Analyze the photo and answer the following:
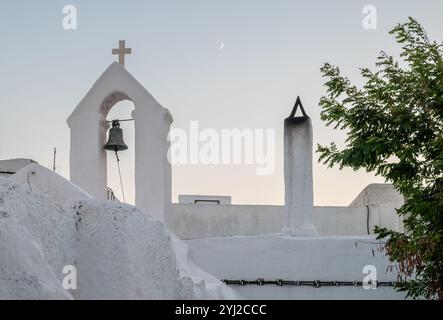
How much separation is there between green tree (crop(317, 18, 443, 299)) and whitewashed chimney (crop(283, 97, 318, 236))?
219 cm

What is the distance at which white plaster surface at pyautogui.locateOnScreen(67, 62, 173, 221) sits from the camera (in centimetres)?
905

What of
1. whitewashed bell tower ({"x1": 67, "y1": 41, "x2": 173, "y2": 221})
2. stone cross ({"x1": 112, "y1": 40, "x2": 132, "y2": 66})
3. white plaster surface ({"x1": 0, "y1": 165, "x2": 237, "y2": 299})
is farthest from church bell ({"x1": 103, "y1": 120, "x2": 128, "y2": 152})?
white plaster surface ({"x1": 0, "y1": 165, "x2": 237, "y2": 299})

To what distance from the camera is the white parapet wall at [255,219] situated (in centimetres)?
1520

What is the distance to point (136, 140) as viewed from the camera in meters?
9.23

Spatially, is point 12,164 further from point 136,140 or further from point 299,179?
point 299,179

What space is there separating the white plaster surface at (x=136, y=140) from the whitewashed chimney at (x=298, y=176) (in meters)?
2.07

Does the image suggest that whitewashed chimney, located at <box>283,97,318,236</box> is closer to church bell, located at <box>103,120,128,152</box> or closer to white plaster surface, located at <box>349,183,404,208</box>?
church bell, located at <box>103,120,128,152</box>

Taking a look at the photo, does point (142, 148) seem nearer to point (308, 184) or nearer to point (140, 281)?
point (308, 184)

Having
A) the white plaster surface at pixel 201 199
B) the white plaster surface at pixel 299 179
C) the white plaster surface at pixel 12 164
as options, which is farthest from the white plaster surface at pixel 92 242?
the white plaster surface at pixel 201 199

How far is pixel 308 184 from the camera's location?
10.2 meters

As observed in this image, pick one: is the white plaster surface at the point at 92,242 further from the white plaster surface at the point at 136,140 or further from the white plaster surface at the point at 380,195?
the white plaster surface at the point at 380,195

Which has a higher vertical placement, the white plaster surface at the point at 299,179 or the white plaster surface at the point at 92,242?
the white plaster surface at the point at 299,179
